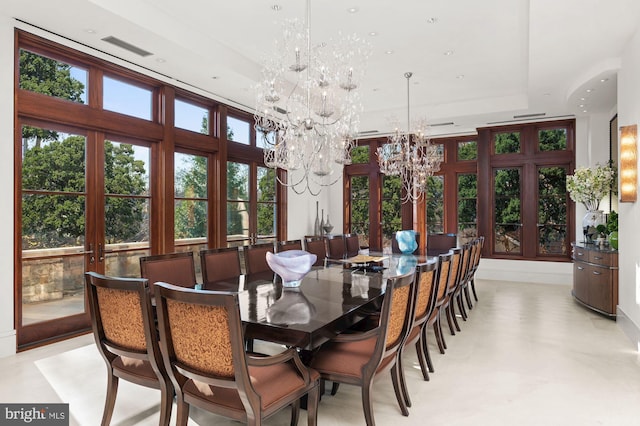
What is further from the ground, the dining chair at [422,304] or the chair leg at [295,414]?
the dining chair at [422,304]

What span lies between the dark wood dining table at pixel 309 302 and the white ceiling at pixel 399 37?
2.62 meters

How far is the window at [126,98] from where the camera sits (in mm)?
4664

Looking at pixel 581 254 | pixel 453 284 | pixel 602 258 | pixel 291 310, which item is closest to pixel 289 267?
pixel 291 310

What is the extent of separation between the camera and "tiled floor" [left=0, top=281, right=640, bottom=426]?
8.34 ft

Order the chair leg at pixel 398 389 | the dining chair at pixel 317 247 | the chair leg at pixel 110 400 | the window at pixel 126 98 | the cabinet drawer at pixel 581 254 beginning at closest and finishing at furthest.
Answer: the chair leg at pixel 110 400
the chair leg at pixel 398 389
the window at pixel 126 98
the dining chair at pixel 317 247
the cabinet drawer at pixel 581 254

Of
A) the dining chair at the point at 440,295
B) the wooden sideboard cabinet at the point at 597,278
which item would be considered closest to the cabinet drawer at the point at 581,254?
the wooden sideboard cabinet at the point at 597,278

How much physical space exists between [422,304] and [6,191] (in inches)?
151

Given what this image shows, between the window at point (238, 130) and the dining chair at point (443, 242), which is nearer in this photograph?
→ the dining chair at point (443, 242)

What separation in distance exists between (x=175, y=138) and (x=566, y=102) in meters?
5.91

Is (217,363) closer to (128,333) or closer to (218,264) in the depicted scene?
(128,333)

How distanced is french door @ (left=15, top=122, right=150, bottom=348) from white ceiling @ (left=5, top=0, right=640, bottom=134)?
3.68ft

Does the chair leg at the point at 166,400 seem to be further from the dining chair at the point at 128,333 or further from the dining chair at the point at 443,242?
the dining chair at the point at 443,242

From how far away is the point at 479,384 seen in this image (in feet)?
9.94

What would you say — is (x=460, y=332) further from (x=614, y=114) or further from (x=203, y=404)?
(x=614, y=114)
